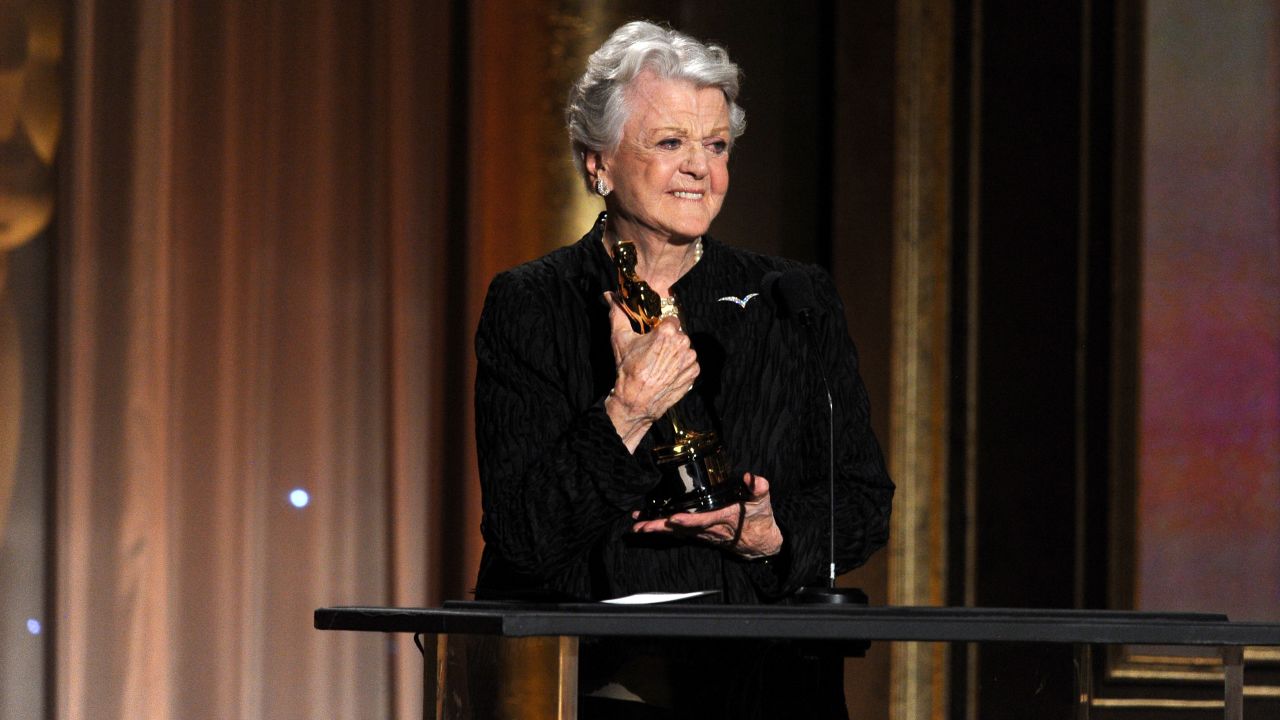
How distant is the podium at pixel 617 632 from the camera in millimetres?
1524

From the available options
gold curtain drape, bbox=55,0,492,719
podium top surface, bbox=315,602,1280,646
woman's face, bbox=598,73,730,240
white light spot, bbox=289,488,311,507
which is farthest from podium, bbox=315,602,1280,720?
white light spot, bbox=289,488,311,507

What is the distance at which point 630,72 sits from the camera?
216 centimetres

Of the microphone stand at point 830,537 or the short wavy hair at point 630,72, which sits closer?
the microphone stand at point 830,537

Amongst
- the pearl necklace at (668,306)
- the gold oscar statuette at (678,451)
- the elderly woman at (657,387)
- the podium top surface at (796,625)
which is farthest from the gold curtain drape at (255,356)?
the podium top surface at (796,625)

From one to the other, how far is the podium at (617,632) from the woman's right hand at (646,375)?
345mm

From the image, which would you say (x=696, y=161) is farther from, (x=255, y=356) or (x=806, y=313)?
(x=255, y=356)

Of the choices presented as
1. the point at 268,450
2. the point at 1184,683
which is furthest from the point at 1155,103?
the point at 268,450

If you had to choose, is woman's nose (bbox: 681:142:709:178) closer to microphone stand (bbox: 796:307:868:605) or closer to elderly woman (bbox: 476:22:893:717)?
elderly woman (bbox: 476:22:893:717)

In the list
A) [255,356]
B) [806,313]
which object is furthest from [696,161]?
[255,356]

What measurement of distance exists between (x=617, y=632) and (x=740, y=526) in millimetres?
471

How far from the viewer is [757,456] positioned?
2133 millimetres

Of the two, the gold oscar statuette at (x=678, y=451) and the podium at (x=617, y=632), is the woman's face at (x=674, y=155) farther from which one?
the podium at (x=617, y=632)

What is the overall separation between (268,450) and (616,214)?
7.96 ft

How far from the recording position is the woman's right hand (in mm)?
1897
